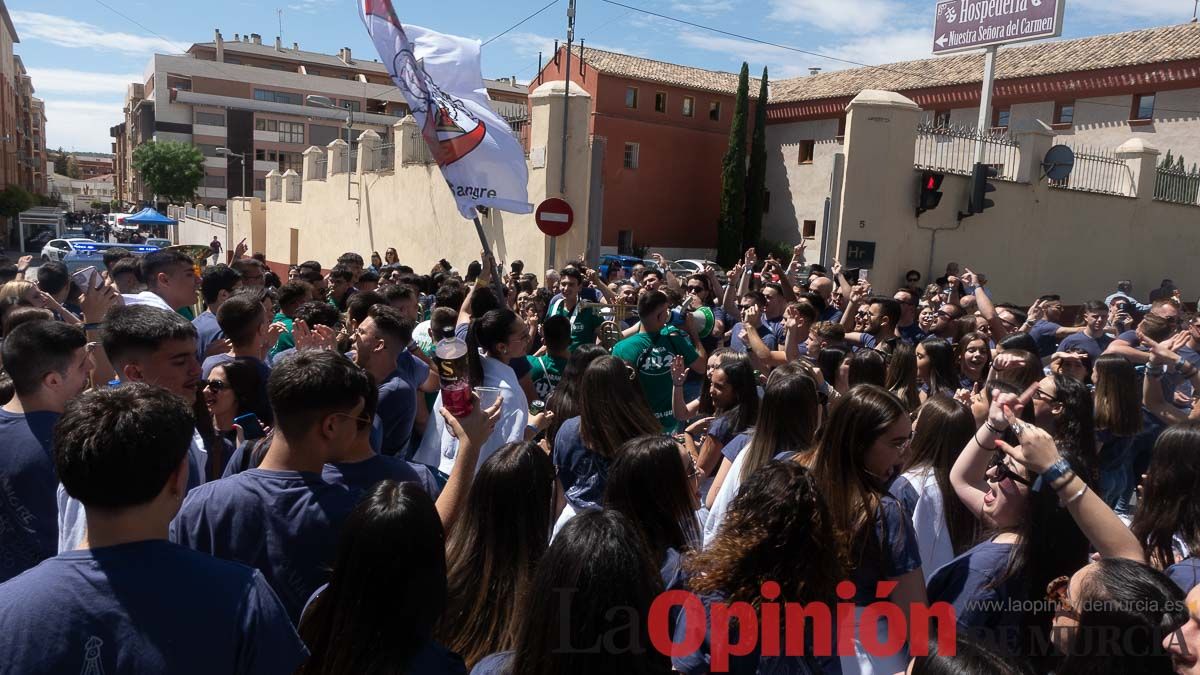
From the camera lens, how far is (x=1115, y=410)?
4598 mm

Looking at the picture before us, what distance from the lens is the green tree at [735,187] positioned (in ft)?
90.9

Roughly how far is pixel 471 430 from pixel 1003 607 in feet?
5.81

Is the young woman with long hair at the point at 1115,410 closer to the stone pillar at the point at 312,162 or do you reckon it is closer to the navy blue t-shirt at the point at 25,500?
the navy blue t-shirt at the point at 25,500

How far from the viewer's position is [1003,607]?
7.99 feet

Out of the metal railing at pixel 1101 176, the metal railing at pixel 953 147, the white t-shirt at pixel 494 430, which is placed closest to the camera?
the white t-shirt at pixel 494 430

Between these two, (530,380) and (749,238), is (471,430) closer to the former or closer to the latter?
(530,380)

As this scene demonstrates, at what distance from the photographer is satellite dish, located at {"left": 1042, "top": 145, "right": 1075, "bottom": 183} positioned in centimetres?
1725

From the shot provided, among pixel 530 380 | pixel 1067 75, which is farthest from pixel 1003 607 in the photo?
pixel 1067 75

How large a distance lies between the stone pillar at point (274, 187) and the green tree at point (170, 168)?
3167 cm

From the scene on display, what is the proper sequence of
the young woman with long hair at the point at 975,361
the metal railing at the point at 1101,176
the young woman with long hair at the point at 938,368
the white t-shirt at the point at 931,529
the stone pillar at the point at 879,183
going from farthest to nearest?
the metal railing at the point at 1101,176 → the stone pillar at the point at 879,183 → the young woman with long hair at the point at 975,361 → the young woman with long hair at the point at 938,368 → the white t-shirt at the point at 931,529

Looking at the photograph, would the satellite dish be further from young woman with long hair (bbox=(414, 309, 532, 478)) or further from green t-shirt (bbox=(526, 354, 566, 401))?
young woman with long hair (bbox=(414, 309, 532, 478))

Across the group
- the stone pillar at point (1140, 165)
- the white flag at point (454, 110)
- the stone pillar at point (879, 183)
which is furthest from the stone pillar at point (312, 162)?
the stone pillar at point (1140, 165)

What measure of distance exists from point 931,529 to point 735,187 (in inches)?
1012

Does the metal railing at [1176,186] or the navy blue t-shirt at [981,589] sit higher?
the metal railing at [1176,186]
